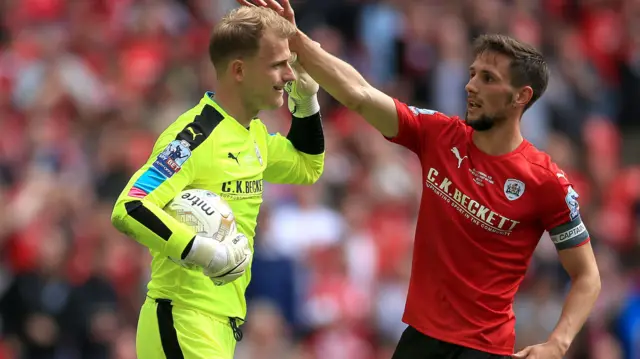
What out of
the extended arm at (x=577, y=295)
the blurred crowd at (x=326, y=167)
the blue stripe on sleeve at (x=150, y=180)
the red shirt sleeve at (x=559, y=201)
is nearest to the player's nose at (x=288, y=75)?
the blue stripe on sleeve at (x=150, y=180)

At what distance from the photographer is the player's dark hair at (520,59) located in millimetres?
6797

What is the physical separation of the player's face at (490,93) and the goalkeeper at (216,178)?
3.26ft

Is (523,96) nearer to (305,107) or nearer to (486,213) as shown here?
(486,213)

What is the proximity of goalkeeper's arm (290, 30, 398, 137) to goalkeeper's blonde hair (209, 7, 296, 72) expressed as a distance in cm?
27

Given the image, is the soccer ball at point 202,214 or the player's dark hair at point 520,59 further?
the player's dark hair at point 520,59

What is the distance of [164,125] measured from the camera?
13.5 m

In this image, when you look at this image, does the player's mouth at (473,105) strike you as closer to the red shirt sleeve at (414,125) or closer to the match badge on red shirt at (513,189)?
the red shirt sleeve at (414,125)

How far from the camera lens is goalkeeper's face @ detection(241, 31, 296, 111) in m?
6.52

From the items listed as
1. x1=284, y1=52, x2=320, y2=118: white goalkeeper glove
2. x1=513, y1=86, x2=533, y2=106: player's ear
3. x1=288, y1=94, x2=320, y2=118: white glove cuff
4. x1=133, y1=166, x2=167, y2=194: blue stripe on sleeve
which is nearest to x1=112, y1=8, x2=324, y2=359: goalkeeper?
x1=133, y1=166, x2=167, y2=194: blue stripe on sleeve

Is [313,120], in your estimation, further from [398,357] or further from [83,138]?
[83,138]

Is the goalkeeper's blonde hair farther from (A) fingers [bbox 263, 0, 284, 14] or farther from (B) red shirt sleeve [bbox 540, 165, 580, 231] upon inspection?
(B) red shirt sleeve [bbox 540, 165, 580, 231]

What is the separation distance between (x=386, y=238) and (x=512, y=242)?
5717 mm

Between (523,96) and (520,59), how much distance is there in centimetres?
20

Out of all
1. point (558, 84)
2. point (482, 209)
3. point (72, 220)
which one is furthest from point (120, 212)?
point (558, 84)
